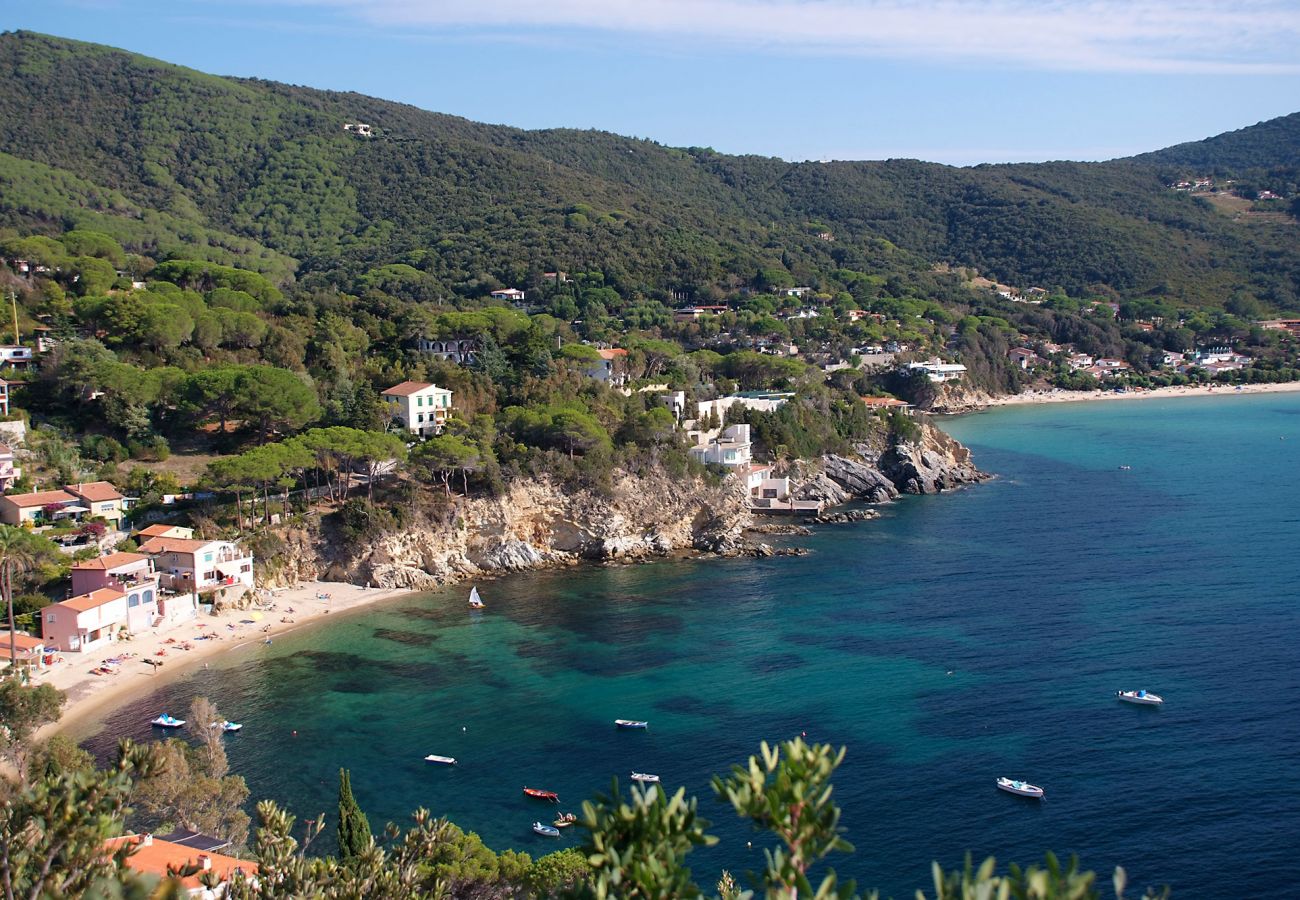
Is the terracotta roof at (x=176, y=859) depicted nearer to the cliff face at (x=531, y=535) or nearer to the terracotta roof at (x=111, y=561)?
the terracotta roof at (x=111, y=561)

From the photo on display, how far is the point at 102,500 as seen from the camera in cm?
3697

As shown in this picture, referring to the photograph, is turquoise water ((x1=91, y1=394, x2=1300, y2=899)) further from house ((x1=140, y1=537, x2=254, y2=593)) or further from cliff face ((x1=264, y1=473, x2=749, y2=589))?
house ((x1=140, y1=537, x2=254, y2=593))

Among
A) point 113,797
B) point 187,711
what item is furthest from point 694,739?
point 113,797

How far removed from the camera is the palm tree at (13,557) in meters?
28.0

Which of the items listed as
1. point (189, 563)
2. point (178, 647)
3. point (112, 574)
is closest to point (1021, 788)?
point (178, 647)

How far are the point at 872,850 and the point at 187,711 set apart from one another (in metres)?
17.4

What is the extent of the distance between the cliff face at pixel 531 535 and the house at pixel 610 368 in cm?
1163

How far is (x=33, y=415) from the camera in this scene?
43.8 m

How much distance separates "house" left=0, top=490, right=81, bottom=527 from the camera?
35531 millimetres

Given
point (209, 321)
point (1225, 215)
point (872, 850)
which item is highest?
point (1225, 215)

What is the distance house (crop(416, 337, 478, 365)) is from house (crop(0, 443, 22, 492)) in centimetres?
2123

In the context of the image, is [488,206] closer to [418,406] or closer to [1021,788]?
[418,406]

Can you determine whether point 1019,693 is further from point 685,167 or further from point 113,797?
point 685,167

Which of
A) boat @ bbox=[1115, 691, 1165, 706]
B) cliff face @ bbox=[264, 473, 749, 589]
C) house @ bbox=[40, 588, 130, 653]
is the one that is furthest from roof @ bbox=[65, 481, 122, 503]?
boat @ bbox=[1115, 691, 1165, 706]
